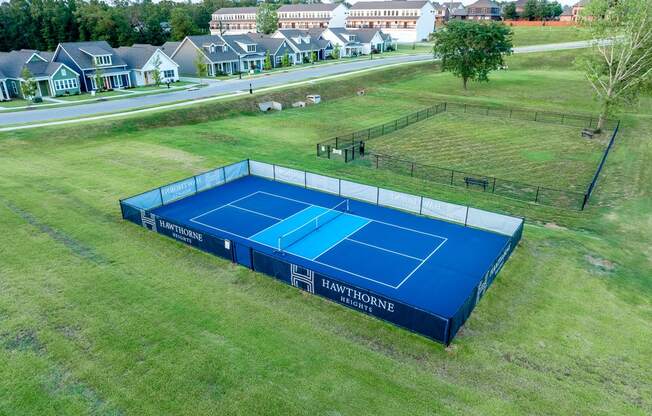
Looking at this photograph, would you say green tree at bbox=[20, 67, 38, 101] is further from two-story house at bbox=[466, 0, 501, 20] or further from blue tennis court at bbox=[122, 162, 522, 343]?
two-story house at bbox=[466, 0, 501, 20]

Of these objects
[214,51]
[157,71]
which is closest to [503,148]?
[157,71]

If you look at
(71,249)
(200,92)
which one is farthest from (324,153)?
(200,92)

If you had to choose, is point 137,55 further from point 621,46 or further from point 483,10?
point 483,10

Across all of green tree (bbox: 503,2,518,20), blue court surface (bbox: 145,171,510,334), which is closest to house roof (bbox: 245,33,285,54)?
blue court surface (bbox: 145,171,510,334)

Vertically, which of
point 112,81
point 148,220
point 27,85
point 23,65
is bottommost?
point 148,220

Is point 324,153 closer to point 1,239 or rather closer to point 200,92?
point 1,239

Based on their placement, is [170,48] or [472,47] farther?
[170,48]

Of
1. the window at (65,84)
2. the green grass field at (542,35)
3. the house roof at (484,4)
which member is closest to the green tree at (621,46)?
the window at (65,84)

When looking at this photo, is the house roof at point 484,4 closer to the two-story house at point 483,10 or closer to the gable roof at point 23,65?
the two-story house at point 483,10
